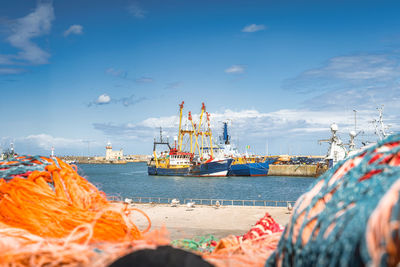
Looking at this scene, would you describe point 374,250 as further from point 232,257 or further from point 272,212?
point 272,212

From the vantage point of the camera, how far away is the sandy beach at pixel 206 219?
15.1 meters

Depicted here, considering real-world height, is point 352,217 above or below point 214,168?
above

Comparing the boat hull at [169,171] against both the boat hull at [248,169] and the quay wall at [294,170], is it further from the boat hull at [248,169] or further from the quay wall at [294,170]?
the quay wall at [294,170]

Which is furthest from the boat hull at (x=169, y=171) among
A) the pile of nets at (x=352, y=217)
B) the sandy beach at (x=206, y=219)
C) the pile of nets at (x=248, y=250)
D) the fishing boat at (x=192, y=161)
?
the pile of nets at (x=352, y=217)

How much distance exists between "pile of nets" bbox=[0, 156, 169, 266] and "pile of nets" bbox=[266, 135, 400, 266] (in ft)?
2.31

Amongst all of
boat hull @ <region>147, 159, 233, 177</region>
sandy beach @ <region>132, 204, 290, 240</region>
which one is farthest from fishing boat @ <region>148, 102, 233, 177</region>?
sandy beach @ <region>132, 204, 290, 240</region>

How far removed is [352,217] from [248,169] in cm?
8395

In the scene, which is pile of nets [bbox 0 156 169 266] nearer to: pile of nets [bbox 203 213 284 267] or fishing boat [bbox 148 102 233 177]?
pile of nets [bbox 203 213 284 267]

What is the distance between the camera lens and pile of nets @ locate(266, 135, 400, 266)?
1214mm

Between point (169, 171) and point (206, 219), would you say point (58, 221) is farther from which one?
point (169, 171)

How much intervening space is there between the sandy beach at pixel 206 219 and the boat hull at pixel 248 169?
60656mm

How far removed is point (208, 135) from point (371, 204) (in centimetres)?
9543

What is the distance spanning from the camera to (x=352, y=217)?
4.53 ft

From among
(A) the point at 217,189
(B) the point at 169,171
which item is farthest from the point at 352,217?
(B) the point at 169,171
